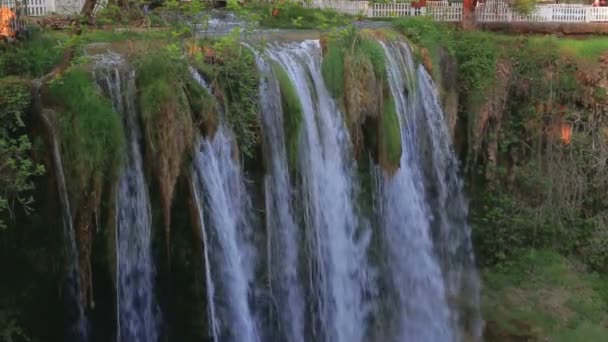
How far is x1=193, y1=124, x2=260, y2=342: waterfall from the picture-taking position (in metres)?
11.4

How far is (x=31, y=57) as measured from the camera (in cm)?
1112

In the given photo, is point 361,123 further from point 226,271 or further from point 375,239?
point 226,271

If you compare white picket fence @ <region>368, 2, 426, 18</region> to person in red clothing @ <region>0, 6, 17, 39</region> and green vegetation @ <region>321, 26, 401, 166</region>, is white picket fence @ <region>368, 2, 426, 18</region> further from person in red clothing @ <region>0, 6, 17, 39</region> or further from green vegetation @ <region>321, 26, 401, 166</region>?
person in red clothing @ <region>0, 6, 17, 39</region>

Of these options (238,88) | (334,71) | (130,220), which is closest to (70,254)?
(130,220)

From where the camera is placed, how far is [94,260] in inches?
429

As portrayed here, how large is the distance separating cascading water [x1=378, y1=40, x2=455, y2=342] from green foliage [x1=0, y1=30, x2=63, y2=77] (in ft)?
20.4

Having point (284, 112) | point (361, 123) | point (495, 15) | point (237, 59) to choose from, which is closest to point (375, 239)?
point (361, 123)

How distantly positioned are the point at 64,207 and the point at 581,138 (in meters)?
11.8

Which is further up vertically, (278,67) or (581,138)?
(278,67)

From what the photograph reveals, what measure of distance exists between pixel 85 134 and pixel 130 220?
4.68ft

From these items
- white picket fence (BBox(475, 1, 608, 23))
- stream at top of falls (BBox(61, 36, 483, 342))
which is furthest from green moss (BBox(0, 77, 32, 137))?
white picket fence (BBox(475, 1, 608, 23))

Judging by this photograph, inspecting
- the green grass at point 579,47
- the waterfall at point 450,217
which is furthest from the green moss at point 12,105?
the green grass at point 579,47

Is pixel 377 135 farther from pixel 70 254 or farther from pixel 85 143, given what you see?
pixel 70 254

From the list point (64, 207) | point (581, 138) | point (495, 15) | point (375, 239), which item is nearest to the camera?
point (64, 207)
